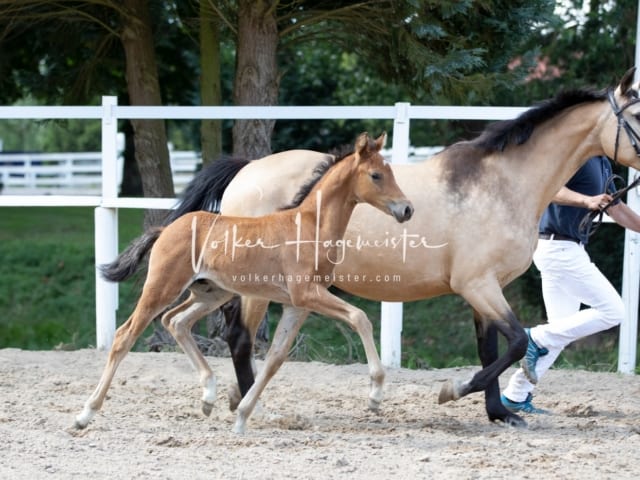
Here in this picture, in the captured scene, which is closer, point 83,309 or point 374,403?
point 374,403

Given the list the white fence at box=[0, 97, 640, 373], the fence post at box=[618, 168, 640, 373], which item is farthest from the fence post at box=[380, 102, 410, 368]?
the fence post at box=[618, 168, 640, 373]

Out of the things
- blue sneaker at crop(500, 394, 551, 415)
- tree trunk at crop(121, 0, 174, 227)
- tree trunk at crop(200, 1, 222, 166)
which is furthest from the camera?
tree trunk at crop(200, 1, 222, 166)

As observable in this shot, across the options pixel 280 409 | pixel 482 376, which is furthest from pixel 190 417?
pixel 482 376

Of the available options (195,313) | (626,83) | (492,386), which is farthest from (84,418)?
(626,83)

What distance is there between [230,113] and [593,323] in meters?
3.05

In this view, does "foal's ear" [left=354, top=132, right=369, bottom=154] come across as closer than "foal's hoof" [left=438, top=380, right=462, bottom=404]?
Yes

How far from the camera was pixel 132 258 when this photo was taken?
17.8 ft

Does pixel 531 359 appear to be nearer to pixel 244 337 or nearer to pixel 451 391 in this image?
pixel 451 391

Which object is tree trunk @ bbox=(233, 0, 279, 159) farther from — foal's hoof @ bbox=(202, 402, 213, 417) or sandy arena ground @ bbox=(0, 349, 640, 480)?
foal's hoof @ bbox=(202, 402, 213, 417)

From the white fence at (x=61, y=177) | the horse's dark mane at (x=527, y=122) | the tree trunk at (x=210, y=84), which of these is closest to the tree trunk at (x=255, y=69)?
the tree trunk at (x=210, y=84)

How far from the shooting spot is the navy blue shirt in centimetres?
565

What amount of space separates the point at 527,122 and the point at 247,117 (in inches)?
92.6

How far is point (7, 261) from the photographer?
1480 cm

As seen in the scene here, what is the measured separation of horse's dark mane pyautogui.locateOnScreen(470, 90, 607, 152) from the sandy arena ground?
1403 mm
